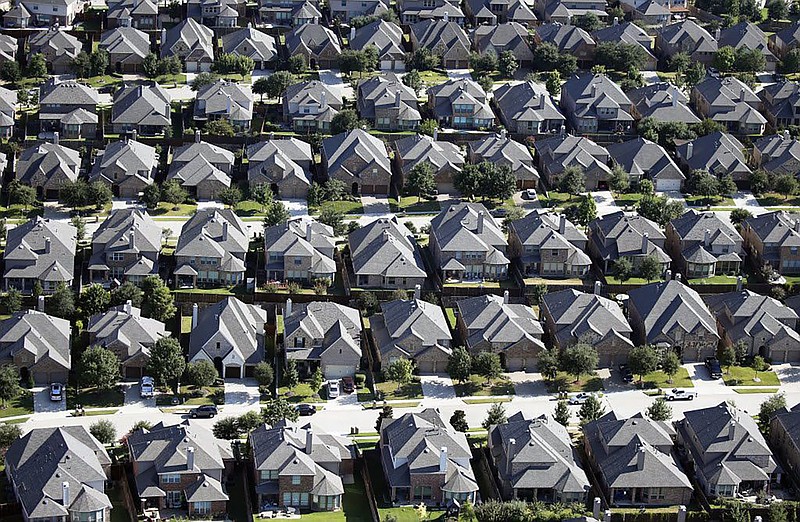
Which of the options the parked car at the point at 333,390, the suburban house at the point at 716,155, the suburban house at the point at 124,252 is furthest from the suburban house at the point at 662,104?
the parked car at the point at 333,390

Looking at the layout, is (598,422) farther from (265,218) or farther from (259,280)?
(265,218)

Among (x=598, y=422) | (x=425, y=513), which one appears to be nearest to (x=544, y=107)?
(x=598, y=422)

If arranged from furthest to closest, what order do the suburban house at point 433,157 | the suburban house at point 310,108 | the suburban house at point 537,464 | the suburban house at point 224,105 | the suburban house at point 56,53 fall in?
the suburban house at point 56,53
the suburban house at point 310,108
the suburban house at point 224,105
the suburban house at point 433,157
the suburban house at point 537,464

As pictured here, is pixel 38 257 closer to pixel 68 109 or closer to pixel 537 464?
pixel 68 109

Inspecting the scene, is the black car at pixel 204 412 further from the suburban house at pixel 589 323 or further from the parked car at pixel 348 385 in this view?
the suburban house at pixel 589 323

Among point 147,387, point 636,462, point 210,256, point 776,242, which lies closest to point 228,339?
point 147,387

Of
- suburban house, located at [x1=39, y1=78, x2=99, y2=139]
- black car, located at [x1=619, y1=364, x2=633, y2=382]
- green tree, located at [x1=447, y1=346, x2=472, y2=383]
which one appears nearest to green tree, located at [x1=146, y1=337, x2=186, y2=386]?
green tree, located at [x1=447, y1=346, x2=472, y2=383]

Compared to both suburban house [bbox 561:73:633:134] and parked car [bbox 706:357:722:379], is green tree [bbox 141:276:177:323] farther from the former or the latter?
suburban house [bbox 561:73:633:134]
